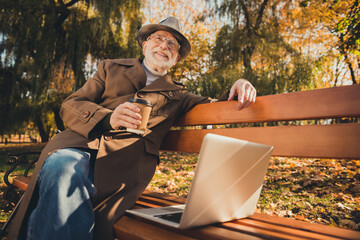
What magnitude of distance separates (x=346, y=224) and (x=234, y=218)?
1619 mm

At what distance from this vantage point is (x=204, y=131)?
195cm

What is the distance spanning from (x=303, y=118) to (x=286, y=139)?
0.16m

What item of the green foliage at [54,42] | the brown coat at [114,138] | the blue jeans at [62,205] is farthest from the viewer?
the green foliage at [54,42]

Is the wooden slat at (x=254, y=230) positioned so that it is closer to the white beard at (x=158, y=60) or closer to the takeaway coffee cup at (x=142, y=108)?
the takeaway coffee cup at (x=142, y=108)

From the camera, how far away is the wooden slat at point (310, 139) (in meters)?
1.26

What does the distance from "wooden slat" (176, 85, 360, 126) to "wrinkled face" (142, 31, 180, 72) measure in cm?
51

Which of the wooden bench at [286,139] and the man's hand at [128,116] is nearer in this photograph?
the wooden bench at [286,139]

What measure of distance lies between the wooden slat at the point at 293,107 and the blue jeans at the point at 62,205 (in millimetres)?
975

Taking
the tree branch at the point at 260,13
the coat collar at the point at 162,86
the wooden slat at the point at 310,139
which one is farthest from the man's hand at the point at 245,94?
the tree branch at the point at 260,13

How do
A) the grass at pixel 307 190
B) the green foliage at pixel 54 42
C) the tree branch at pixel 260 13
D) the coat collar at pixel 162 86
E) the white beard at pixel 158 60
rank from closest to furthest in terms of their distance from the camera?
the coat collar at pixel 162 86, the white beard at pixel 158 60, the grass at pixel 307 190, the green foliage at pixel 54 42, the tree branch at pixel 260 13

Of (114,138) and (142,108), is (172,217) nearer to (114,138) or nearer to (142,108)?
(142,108)

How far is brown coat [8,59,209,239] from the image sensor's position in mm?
1375

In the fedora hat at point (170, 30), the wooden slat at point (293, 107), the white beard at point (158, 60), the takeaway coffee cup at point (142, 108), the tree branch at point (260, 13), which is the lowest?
the takeaway coffee cup at point (142, 108)

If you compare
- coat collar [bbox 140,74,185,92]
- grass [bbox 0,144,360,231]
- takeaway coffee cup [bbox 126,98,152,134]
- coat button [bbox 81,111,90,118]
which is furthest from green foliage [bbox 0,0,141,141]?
takeaway coffee cup [bbox 126,98,152,134]
